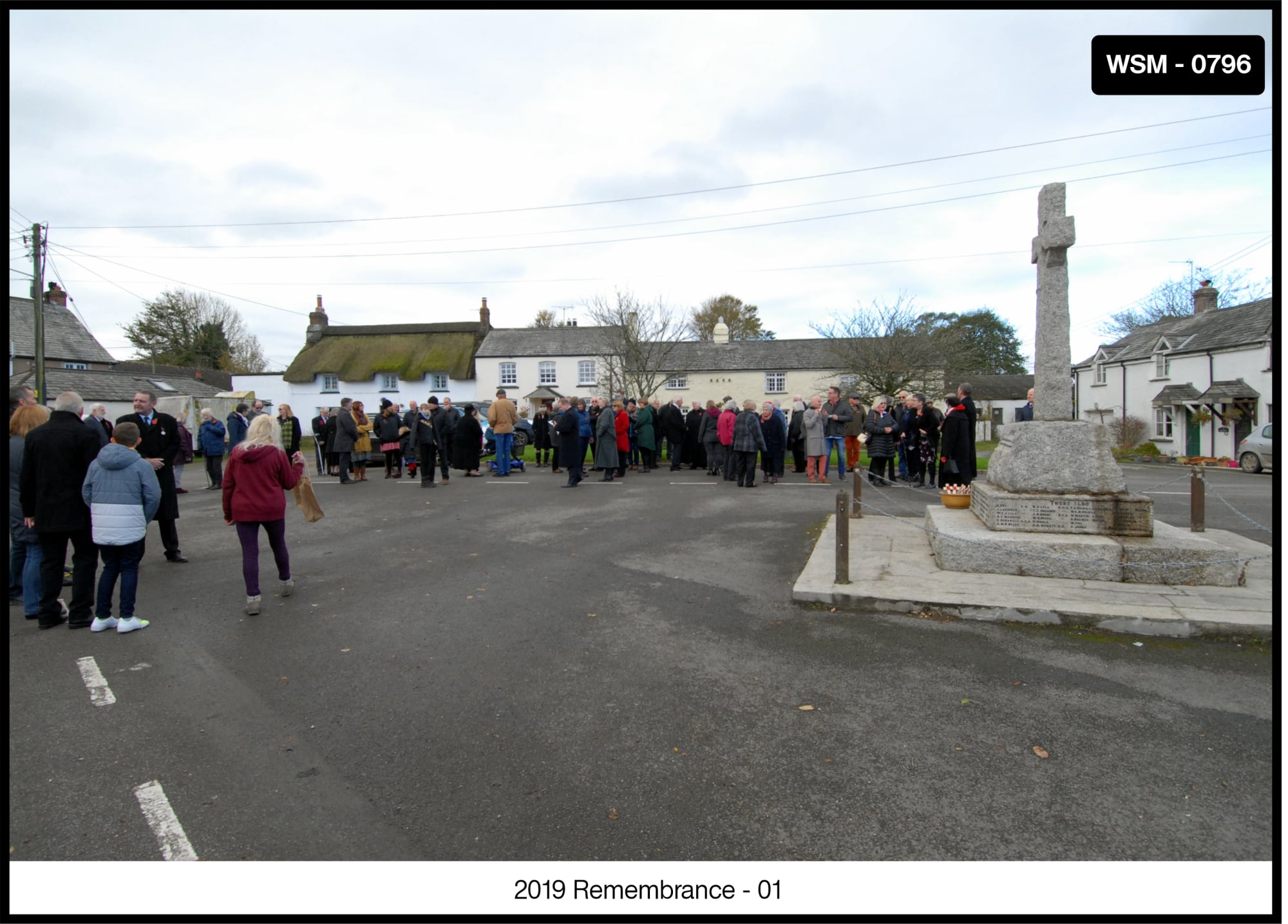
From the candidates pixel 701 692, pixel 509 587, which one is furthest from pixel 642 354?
pixel 701 692

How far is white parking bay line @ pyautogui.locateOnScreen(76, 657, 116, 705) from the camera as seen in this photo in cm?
432

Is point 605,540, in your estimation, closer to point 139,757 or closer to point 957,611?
point 957,611

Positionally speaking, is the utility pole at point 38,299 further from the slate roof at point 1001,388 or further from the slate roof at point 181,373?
the slate roof at point 1001,388

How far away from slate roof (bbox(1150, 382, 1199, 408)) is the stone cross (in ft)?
93.3

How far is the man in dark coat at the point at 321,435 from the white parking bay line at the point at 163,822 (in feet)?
51.3

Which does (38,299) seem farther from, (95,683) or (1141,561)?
(1141,561)

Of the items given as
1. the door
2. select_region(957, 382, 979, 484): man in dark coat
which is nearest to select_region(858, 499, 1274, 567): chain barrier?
select_region(957, 382, 979, 484): man in dark coat

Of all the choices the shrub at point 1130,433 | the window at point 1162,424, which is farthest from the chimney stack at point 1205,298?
the shrub at point 1130,433

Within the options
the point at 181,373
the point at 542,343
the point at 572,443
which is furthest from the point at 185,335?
the point at 572,443

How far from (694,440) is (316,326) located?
41.3 meters

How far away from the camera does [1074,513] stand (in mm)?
6598

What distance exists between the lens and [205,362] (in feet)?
190

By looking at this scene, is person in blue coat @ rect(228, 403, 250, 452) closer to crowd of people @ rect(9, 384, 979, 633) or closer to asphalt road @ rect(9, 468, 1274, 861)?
crowd of people @ rect(9, 384, 979, 633)

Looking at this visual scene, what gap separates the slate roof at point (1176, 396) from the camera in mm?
29359
